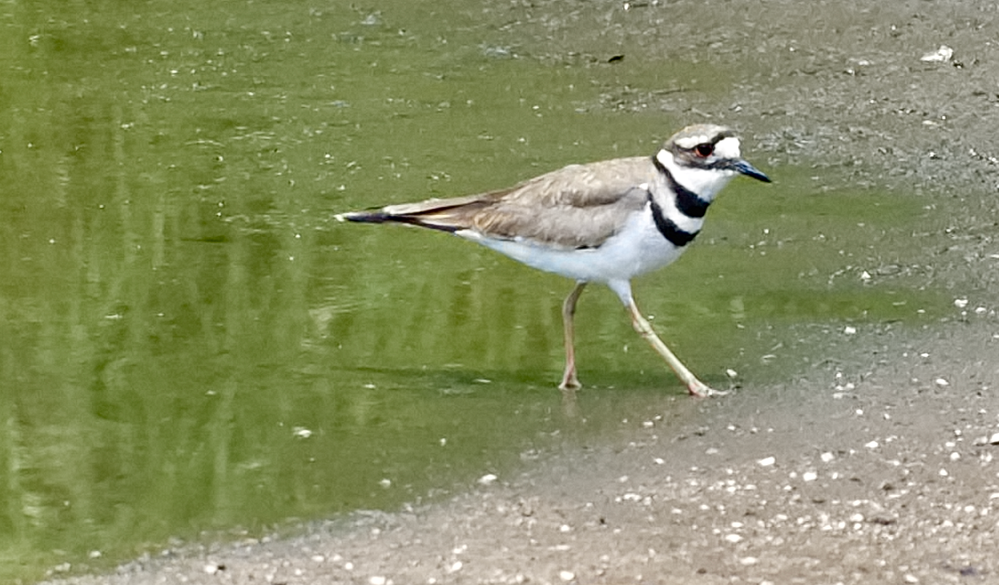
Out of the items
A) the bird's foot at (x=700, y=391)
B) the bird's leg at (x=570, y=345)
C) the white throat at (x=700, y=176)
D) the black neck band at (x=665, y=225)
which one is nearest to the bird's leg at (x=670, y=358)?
the bird's foot at (x=700, y=391)

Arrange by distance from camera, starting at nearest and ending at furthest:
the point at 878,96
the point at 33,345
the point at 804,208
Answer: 1. the point at 33,345
2. the point at 804,208
3. the point at 878,96

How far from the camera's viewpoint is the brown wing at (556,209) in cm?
649

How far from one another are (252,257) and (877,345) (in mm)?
2646

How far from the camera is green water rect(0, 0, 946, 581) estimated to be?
5.89 metres

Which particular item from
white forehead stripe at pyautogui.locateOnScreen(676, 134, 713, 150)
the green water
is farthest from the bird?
the green water

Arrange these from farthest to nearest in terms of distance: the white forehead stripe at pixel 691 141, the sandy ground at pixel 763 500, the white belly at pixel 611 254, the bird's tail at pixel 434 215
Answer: the bird's tail at pixel 434 215 < the white belly at pixel 611 254 < the white forehead stripe at pixel 691 141 < the sandy ground at pixel 763 500

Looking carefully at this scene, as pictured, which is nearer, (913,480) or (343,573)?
(343,573)

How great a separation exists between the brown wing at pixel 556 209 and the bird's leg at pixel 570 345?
11.0 inches

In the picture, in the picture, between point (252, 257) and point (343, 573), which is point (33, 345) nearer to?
point (252, 257)

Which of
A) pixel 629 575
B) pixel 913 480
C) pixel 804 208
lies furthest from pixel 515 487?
pixel 804 208

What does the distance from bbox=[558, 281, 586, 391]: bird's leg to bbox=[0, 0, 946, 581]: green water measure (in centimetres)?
11

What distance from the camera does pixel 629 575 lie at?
195 inches

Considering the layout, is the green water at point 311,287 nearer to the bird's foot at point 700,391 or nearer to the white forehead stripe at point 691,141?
the bird's foot at point 700,391

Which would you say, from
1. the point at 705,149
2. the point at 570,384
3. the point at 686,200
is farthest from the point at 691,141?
the point at 570,384
